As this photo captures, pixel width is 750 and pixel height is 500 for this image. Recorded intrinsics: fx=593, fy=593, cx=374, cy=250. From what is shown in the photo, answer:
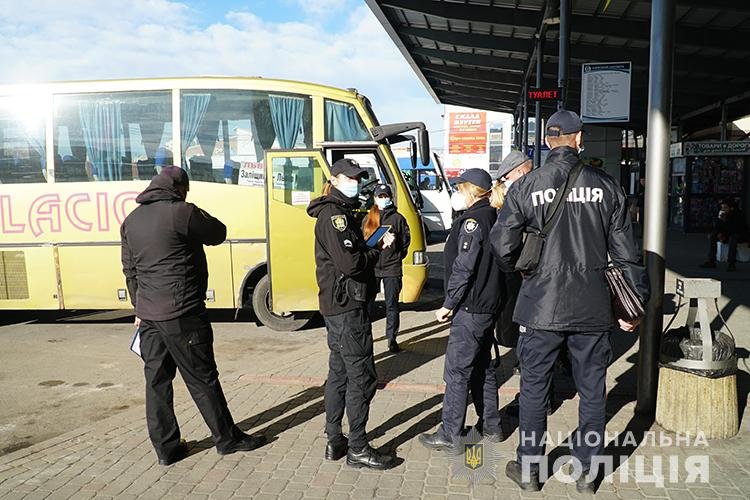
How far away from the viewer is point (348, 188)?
3.88 metres

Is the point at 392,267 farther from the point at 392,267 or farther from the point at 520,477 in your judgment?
the point at 520,477

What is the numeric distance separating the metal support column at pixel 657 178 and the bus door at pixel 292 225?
405 centimetres

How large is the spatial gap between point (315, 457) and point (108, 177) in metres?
5.55

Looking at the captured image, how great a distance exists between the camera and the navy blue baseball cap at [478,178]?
3943 mm

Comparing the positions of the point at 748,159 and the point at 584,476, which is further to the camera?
the point at 748,159

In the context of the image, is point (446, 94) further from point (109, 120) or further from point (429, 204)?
point (109, 120)

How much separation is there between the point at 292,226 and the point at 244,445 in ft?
12.2

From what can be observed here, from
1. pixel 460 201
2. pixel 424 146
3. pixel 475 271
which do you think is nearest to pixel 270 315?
pixel 424 146

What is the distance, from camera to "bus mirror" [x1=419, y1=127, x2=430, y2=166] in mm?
7504

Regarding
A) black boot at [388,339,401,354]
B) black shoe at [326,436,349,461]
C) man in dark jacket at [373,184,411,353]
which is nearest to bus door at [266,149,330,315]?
man in dark jacket at [373,184,411,353]

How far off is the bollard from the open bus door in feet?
14.5

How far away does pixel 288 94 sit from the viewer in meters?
7.82

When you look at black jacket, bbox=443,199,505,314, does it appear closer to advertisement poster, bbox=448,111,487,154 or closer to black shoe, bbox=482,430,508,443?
black shoe, bbox=482,430,508,443

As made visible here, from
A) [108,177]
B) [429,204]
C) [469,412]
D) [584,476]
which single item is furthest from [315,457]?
[429,204]
